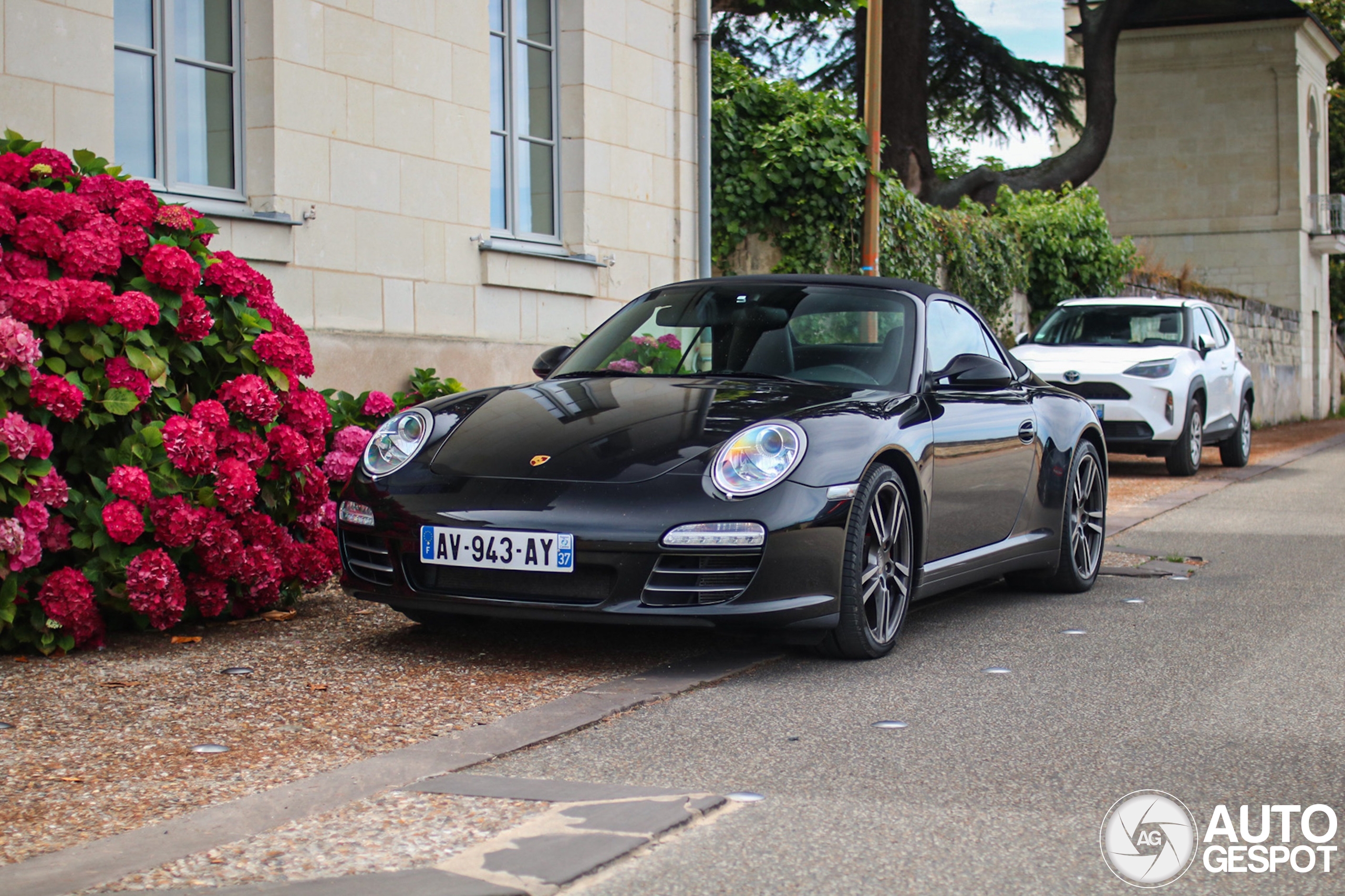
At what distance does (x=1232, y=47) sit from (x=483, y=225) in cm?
3289

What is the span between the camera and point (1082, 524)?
746 cm

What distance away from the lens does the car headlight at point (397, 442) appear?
17.9 feet

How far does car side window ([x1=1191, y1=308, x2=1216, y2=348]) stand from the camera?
1523 centimetres

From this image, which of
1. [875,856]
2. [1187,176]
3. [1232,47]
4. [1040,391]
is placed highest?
[1232,47]

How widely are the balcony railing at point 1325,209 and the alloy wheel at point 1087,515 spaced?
1361 inches

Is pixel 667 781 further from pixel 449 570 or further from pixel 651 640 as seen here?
pixel 651 640

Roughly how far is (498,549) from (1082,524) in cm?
351

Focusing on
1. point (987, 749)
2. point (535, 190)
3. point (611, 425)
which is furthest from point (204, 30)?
point (987, 749)

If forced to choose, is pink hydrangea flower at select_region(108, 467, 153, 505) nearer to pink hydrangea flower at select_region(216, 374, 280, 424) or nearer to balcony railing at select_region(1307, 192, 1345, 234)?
pink hydrangea flower at select_region(216, 374, 280, 424)

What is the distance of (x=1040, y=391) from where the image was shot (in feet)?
23.5

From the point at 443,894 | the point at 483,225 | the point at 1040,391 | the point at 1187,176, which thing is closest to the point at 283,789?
the point at 443,894

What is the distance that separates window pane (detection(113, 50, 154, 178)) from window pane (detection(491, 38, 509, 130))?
299 centimetres

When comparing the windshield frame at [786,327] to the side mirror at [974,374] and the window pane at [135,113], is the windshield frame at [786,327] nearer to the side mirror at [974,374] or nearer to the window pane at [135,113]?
the side mirror at [974,374]

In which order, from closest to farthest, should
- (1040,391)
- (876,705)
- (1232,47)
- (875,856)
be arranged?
(875,856) → (876,705) → (1040,391) → (1232,47)
